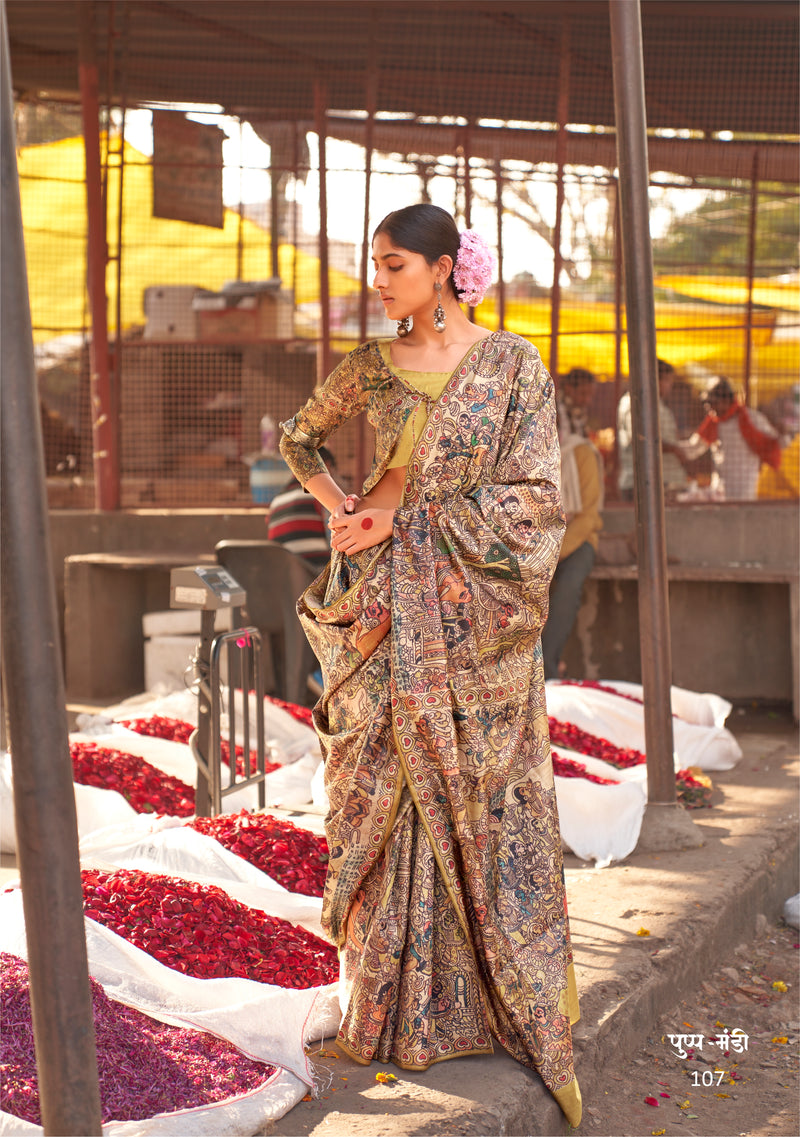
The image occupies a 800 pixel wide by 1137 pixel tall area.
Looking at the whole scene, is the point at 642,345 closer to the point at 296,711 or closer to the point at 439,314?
the point at 439,314

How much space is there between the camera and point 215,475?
8.63m

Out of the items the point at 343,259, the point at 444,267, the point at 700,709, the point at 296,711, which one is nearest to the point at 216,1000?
the point at 444,267

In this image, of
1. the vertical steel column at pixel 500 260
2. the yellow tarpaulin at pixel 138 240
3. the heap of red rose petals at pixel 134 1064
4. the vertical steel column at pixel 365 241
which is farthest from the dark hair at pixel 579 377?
the heap of red rose petals at pixel 134 1064

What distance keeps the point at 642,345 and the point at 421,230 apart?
1606 millimetres

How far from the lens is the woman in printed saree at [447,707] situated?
2623 millimetres

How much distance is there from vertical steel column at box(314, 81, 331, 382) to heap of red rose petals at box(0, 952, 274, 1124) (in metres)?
5.98

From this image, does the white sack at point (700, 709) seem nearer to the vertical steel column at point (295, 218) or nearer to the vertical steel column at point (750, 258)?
the vertical steel column at point (750, 258)

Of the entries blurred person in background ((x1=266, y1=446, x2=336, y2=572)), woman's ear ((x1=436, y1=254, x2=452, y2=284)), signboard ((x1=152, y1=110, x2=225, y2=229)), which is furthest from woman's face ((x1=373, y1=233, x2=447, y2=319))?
signboard ((x1=152, y1=110, x2=225, y2=229))

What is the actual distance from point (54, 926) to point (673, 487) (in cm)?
738

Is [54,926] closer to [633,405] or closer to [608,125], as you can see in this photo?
[633,405]

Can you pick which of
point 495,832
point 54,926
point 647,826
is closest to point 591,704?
point 647,826

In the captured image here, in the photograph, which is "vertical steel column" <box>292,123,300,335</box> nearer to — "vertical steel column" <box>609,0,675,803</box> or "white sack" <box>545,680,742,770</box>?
"white sack" <box>545,680,742,770</box>

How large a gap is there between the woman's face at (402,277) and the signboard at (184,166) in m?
6.02

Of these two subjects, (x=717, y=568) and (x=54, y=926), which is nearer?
(x=54, y=926)
